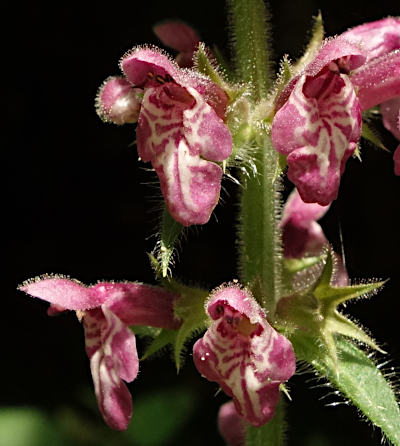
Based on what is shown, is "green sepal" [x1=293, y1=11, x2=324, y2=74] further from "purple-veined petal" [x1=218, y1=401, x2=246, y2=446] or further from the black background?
the black background

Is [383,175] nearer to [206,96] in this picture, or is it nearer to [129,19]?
[129,19]

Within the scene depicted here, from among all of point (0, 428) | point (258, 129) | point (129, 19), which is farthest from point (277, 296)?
point (129, 19)

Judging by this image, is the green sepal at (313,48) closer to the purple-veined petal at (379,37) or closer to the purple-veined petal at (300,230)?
the purple-veined petal at (379,37)

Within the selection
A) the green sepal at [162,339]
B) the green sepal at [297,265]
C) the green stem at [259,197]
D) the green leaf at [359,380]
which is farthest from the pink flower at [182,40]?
the green leaf at [359,380]

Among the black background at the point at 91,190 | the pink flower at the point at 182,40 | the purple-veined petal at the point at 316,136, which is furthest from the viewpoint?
the black background at the point at 91,190

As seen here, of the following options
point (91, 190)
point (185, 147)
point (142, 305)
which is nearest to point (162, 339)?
point (142, 305)

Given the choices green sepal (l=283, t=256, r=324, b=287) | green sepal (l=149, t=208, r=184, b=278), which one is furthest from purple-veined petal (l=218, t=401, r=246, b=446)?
green sepal (l=149, t=208, r=184, b=278)

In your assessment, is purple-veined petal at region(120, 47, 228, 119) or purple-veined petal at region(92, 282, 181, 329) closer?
purple-veined petal at region(120, 47, 228, 119)
